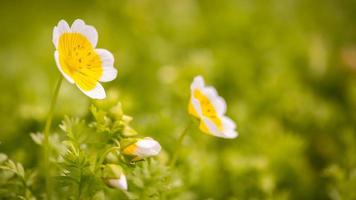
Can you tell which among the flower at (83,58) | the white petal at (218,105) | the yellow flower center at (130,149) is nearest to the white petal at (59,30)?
the flower at (83,58)

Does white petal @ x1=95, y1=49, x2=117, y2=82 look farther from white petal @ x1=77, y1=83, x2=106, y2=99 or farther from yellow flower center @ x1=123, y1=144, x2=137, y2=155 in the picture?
yellow flower center @ x1=123, y1=144, x2=137, y2=155

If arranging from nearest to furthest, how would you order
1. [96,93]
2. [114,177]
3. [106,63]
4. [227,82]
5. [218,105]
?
[114,177] → [96,93] → [106,63] → [218,105] → [227,82]

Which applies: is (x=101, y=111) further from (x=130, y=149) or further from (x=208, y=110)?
(x=208, y=110)

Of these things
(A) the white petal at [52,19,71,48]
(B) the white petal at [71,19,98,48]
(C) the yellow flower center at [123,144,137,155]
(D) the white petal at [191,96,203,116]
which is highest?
(B) the white petal at [71,19,98,48]

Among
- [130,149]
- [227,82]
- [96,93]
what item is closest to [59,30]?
[96,93]

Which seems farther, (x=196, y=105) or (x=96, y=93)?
(x=196, y=105)

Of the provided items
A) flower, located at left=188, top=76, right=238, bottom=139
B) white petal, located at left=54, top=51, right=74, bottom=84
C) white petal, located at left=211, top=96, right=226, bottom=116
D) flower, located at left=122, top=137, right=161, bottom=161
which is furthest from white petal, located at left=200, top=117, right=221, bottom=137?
white petal, located at left=54, top=51, right=74, bottom=84
